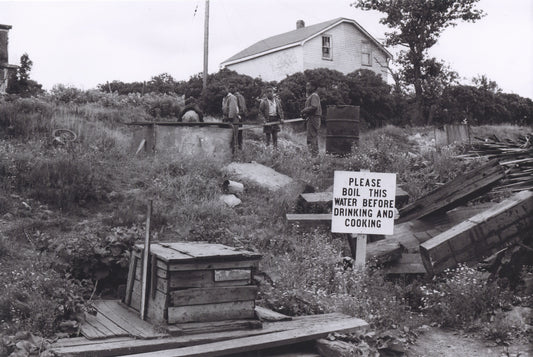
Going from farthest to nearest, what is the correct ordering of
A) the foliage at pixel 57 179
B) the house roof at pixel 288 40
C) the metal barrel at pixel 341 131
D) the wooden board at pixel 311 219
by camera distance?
the house roof at pixel 288 40 < the metal barrel at pixel 341 131 < the foliage at pixel 57 179 < the wooden board at pixel 311 219

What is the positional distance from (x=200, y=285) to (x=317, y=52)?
3093 cm

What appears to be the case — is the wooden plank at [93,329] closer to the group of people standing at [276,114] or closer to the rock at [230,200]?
the rock at [230,200]

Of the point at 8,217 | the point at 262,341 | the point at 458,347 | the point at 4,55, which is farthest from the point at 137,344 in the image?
the point at 4,55

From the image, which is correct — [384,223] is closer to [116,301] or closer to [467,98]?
[116,301]

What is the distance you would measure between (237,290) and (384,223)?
2.72 m

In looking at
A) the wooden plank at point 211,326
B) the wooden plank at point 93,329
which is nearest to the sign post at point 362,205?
the wooden plank at point 211,326

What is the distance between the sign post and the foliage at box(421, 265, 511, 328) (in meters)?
0.98

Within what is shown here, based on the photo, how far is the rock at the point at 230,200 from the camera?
10.7 m

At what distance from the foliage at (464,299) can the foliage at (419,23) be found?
23990mm

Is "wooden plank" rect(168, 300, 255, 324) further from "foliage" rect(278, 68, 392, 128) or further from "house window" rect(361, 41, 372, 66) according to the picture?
"house window" rect(361, 41, 372, 66)

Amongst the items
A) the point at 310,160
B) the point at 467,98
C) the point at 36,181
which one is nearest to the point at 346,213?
the point at 36,181

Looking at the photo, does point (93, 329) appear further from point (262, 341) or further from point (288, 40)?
point (288, 40)

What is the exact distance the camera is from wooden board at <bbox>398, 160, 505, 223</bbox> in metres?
8.37

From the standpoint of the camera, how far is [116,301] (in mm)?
6410
